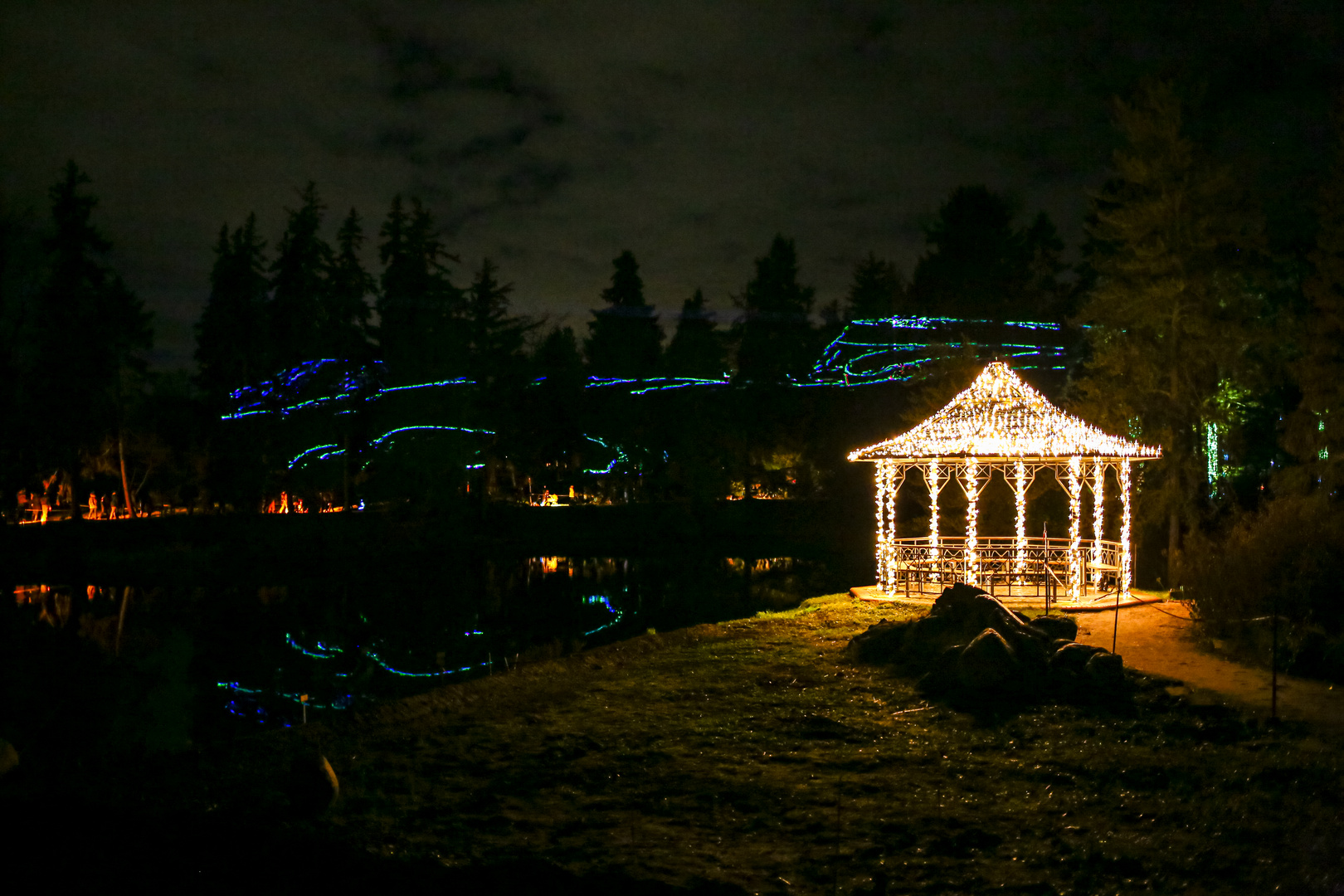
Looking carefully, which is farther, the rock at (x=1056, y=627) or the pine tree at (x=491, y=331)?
the pine tree at (x=491, y=331)

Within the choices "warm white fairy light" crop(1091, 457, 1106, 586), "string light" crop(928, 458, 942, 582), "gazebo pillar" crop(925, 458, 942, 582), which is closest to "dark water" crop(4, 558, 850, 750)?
"gazebo pillar" crop(925, 458, 942, 582)

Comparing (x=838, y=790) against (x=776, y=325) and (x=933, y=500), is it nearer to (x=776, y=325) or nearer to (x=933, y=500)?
(x=933, y=500)

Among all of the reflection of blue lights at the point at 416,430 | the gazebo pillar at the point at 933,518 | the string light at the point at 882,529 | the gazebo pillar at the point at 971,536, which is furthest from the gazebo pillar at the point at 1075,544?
the reflection of blue lights at the point at 416,430

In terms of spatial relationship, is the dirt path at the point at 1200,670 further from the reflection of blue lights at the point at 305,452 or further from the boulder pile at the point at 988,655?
the reflection of blue lights at the point at 305,452

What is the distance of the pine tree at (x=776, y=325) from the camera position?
4753cm

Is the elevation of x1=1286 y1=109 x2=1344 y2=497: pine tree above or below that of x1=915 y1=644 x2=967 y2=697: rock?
above

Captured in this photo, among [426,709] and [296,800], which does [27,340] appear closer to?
[426,709]

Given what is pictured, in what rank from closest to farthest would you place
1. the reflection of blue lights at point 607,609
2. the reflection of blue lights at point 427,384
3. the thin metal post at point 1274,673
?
the thin metal post at point 1274,673 < the reflection of blue lights at point 607,609 < the reflection of blue lights at point 427,384

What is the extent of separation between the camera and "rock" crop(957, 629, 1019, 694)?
33.1 ft

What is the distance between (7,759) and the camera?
290 inches

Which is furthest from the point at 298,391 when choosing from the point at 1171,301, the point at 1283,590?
the point at 1283,590

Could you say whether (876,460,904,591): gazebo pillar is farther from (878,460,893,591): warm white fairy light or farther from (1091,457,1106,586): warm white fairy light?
(1091,457,1106,586): warm white fairy light

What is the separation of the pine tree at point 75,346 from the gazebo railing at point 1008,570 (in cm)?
2974

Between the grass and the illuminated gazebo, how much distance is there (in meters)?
8.21
